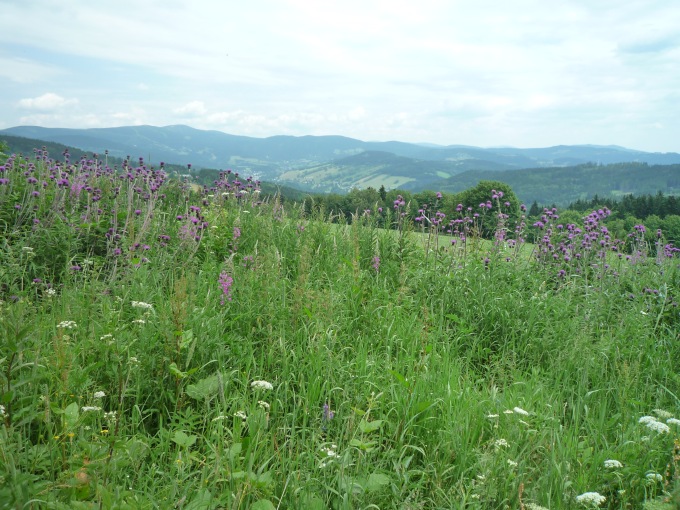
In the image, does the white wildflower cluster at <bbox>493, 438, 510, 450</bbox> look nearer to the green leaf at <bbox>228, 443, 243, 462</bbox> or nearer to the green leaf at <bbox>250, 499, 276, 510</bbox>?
the green leaf at <bbox>250, 499, 276, 510</bbox>

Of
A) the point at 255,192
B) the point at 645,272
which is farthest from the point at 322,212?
the point at 645,272

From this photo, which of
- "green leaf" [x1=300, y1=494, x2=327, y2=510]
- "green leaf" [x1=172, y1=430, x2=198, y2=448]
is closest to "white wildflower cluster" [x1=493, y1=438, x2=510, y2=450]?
"green leaf" [x1=300, y1=494, x2=327, y2=510]

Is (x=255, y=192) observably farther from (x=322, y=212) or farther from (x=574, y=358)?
(x=574, y=358)

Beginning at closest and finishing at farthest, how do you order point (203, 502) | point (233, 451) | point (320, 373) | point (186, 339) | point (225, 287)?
point (203, 502), point (233, 451), point (186, 339), point (320, 373), point (225, 287)

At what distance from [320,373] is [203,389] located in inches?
36.9

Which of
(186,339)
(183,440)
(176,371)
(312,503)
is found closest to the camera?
(312,503)

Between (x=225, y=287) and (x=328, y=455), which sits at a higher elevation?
(x=225, y=287)

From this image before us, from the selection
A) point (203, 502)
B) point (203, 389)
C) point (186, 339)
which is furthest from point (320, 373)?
point (203, 502)

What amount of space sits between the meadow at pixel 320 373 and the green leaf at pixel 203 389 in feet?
0.05

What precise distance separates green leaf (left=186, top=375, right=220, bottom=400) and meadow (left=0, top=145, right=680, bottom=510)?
14 millimetres

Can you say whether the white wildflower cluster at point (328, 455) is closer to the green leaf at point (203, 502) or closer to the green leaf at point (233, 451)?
the green leaf at point (233, 451)

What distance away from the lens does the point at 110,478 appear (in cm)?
242

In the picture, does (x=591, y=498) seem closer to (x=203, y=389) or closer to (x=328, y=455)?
(x=328, y=455)

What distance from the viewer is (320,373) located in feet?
12.1
